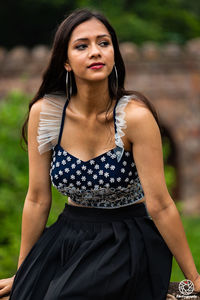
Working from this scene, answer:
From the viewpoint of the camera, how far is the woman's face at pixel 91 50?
257 cm

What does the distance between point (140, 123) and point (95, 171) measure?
0.30 metres

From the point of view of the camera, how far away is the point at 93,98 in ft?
8.86

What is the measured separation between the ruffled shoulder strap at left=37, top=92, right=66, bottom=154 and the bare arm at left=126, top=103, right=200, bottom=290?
14.8 inches

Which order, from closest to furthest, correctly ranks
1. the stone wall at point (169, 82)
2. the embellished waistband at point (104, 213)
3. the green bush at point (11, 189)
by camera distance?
the embellished waistband at point (104, 213)
the green bush at point (11, 189)
the stone wall at point (169, 82)

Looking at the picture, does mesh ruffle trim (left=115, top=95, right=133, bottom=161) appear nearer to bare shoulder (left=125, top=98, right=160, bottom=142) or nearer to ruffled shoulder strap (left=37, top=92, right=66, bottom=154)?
bare shoulder (left=125, top=98, right=160, bottom=142)

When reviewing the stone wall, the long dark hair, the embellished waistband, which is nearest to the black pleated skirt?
the embellished waistband

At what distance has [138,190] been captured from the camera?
2.76 meters

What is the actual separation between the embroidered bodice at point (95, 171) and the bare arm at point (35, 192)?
4 centimetres

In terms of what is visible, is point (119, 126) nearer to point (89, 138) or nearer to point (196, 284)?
point (89, 138)

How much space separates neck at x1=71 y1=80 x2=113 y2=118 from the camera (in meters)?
2.68

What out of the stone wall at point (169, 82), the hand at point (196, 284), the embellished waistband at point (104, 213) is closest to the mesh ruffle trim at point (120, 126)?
the embellished waistband at point (104, 213)

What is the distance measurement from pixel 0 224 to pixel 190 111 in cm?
722

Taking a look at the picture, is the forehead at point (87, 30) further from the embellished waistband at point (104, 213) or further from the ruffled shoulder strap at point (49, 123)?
the embellished waistband at point (104, 213)

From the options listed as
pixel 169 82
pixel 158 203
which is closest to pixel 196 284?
pixel 158 203
